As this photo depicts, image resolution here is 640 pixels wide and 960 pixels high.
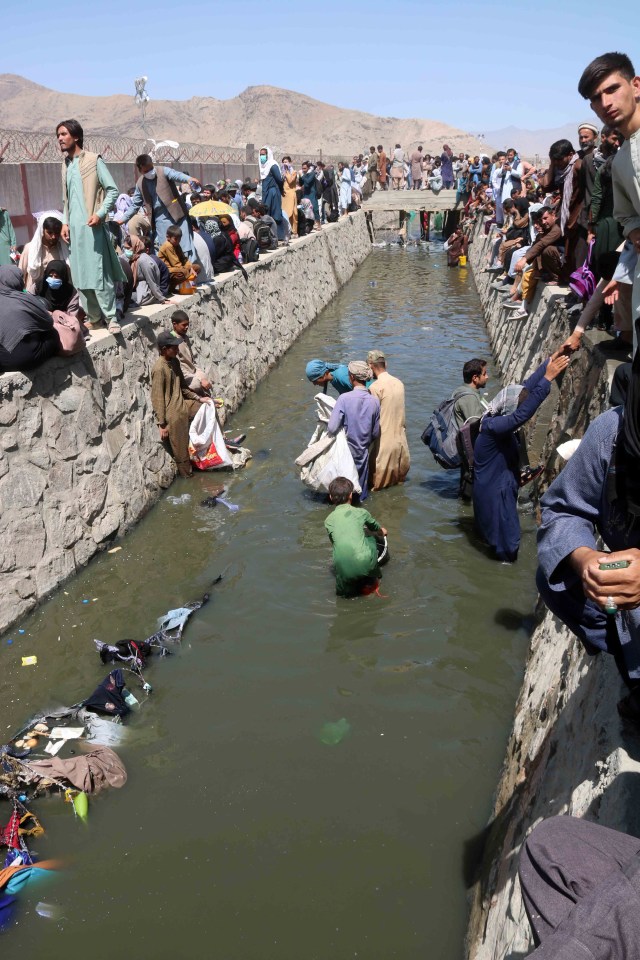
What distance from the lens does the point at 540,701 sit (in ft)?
12.1

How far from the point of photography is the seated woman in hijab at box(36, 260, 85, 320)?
6.54 meters

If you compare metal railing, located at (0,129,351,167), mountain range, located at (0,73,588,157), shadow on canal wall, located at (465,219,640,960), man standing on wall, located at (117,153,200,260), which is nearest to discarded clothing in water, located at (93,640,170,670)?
shadow on canal wall, located at (465,219,640,960)

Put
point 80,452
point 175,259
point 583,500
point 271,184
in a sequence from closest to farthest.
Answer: point 583,500 → point 80,452 → point 175,259 → point 271,184

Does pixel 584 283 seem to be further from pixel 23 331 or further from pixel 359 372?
pixel 23 331

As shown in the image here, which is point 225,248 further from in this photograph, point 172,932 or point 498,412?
point 172,932

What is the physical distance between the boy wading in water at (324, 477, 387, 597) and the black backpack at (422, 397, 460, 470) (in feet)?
3.98

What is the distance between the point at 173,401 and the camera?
→ 822cm

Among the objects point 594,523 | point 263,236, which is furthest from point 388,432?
point 263,236

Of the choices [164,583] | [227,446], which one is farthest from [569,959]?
[227,446]

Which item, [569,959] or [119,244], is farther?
[119,244]

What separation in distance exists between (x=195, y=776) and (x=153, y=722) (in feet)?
1.91

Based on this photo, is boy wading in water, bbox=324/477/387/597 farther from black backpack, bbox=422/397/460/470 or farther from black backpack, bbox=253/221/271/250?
black backpack, bbox=253/221/271/250

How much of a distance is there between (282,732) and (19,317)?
12.1ft

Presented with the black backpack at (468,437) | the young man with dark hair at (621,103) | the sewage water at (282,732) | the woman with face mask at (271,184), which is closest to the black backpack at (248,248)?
the woman with face mask at (271,184)
